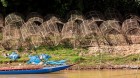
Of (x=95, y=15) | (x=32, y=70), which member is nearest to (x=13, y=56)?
(x=32, y=70)

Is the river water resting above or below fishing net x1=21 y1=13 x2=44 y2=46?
below

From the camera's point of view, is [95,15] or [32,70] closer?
[32,70]

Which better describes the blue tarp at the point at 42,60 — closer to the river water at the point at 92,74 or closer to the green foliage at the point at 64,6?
the river water at the point at 92,74

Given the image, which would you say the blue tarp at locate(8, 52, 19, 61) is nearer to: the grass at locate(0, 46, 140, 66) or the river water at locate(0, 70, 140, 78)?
the grass at locate(0, 46, 140, 66)

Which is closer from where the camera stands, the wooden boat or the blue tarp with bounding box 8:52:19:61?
the wooden boat

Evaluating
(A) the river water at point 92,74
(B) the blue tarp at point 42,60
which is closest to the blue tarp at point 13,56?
(B) the blue tarp at point 42,60

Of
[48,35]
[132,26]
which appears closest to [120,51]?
[132,26]

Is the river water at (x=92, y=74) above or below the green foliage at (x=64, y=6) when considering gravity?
below

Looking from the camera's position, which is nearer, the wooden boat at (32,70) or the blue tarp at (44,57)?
the wooden boat at (32,70)

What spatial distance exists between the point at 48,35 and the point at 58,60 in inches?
141

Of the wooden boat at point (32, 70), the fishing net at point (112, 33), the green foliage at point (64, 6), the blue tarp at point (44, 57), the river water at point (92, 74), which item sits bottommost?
the river water at point (92, 74)

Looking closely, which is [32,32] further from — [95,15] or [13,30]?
[95,15]

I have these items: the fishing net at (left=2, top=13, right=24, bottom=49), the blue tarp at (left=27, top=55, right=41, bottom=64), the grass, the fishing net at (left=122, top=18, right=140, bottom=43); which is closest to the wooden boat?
the blue tarp at (left=27, top=55, right=41, bottom=64)

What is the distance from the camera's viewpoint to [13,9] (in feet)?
108
